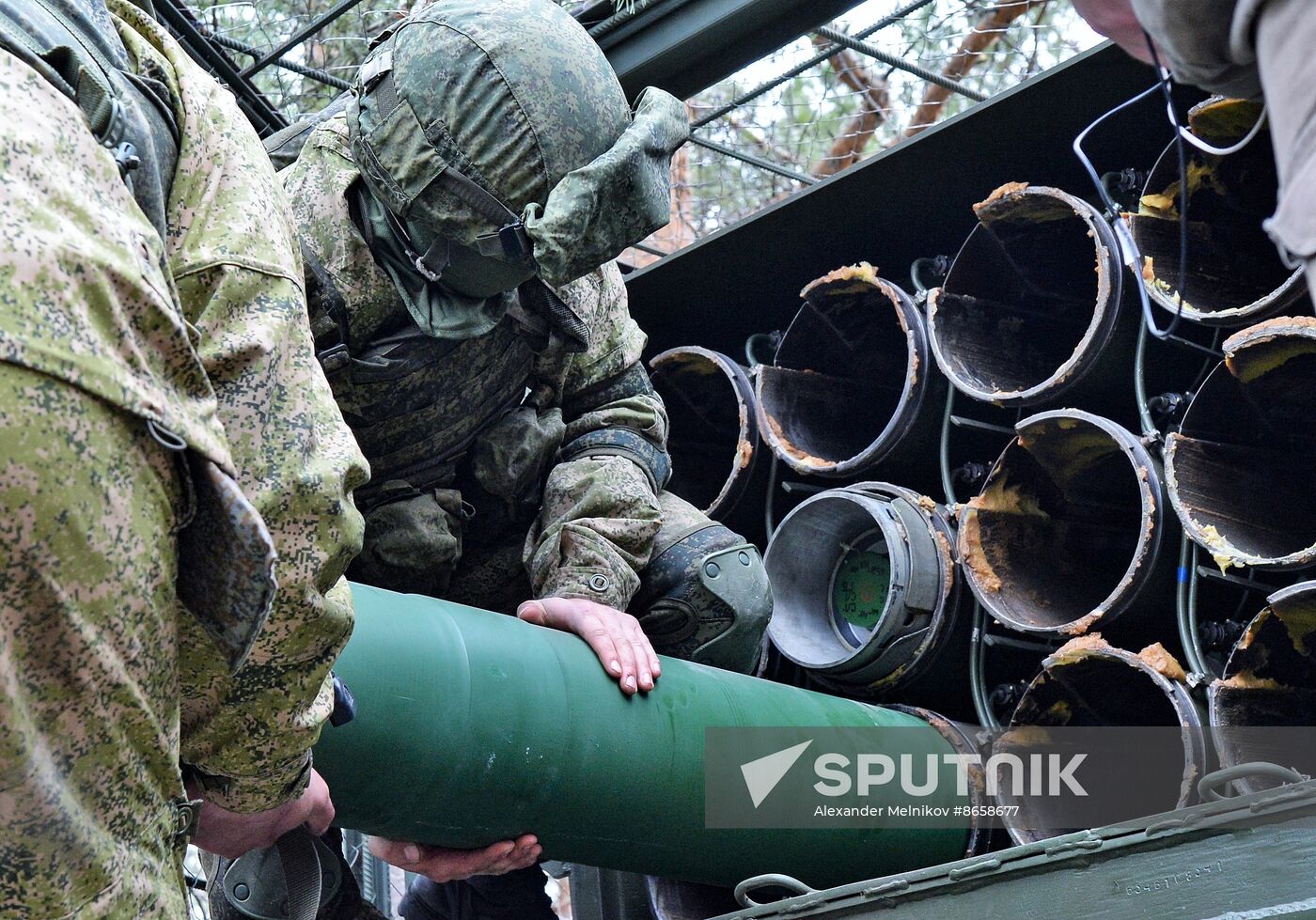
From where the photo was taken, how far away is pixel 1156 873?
79.0 inches

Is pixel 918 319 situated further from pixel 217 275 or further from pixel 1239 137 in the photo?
pixel 217 275

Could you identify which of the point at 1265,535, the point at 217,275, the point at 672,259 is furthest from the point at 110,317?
the point at 672,259

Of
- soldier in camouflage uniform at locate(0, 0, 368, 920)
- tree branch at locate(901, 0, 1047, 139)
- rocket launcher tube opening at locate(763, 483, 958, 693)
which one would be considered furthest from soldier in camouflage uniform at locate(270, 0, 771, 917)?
tree branch at locate(901, 0, 1047, 139)

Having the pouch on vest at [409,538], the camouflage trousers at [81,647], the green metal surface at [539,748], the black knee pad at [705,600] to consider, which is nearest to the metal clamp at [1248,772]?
the green metal surface at [539,748]

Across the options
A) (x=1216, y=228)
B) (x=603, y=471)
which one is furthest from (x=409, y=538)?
(x=1216, y=228)

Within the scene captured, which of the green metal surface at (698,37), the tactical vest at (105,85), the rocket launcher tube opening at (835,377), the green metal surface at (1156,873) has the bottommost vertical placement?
the green metal surface at (1156,873)

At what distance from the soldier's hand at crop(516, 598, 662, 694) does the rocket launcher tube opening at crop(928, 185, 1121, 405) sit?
1101mm

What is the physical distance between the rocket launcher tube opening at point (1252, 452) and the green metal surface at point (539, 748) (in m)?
0.86

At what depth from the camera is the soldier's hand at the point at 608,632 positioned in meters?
2.55

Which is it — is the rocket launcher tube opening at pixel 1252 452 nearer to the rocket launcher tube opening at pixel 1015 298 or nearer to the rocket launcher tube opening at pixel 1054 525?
the rocket launcher tube opening at pixel 1054 525

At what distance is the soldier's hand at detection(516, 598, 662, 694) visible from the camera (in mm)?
2555

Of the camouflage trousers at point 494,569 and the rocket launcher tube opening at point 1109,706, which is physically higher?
the camouflage trousers at point 494,569

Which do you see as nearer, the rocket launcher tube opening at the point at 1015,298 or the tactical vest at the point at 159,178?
the tactical vest at the point at 159,178

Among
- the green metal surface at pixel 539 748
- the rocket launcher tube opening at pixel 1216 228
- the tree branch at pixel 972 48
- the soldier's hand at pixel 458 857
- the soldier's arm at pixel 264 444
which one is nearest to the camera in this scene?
the soldier's arm at pixel 264 444
